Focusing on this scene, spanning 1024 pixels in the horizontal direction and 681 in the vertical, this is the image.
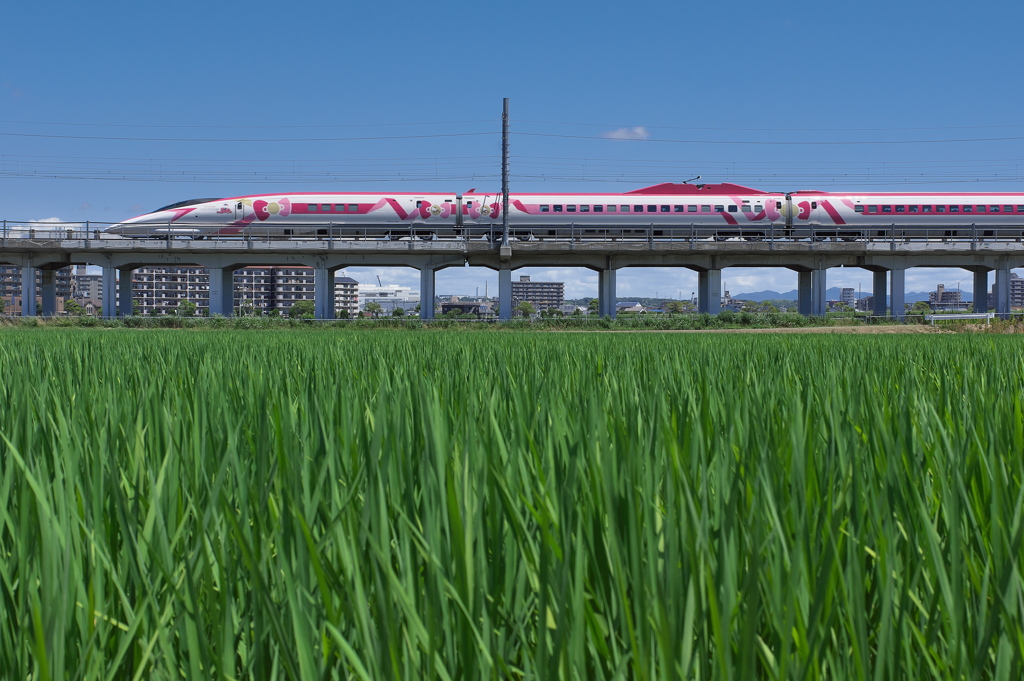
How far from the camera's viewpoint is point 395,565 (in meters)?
1.26

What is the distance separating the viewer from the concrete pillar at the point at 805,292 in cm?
4803

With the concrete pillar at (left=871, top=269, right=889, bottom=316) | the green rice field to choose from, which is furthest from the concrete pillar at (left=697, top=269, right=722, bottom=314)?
the green rice field

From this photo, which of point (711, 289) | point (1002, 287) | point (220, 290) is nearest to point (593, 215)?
point (711, 289)

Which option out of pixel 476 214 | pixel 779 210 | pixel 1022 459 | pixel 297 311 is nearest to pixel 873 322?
pixel 779 210

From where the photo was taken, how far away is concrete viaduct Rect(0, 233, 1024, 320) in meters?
42.6

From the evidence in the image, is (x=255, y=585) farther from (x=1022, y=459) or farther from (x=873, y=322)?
(x=873, y=322)

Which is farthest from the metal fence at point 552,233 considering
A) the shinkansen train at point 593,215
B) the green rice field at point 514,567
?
the green rice field at point 514,567

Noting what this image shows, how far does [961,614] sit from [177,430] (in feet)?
6.07

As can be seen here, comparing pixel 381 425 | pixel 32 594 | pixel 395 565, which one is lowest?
pixel 395 565

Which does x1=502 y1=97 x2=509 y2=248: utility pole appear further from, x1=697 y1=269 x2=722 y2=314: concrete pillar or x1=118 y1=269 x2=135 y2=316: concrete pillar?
x1=118 y1=269 x2=135 y2=316: concrete pillar

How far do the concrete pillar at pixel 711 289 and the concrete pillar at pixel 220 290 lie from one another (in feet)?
101

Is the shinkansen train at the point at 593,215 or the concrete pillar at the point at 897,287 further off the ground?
the shinkansen train at the point at 593,215

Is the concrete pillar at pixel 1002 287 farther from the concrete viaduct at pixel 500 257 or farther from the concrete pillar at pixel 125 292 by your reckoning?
the concrete pillar at pixel 125 292

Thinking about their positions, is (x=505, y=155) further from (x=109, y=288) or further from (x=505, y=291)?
(x=109, y=288)
